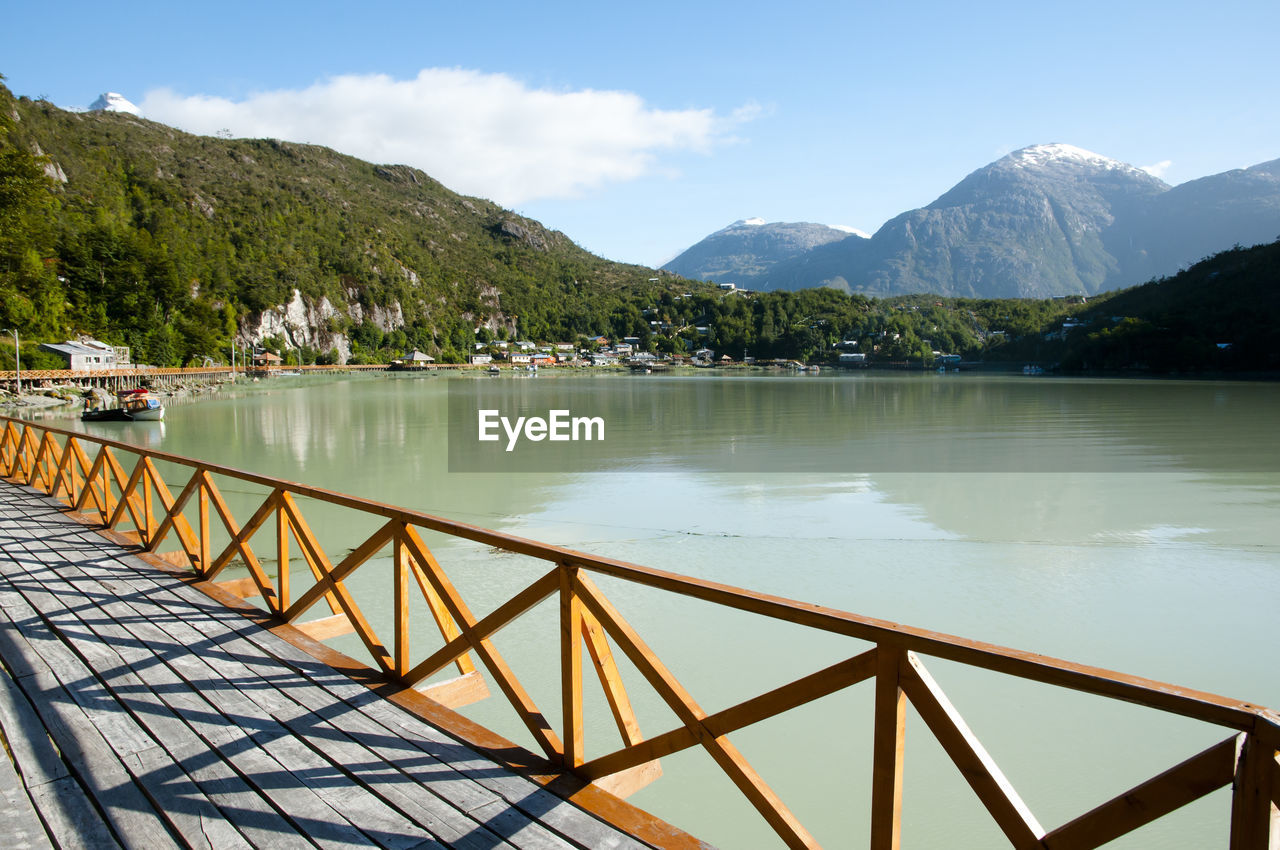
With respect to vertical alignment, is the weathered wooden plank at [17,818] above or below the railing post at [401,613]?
below

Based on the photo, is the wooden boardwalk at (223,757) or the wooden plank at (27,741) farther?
the wooden plank at (27,741)

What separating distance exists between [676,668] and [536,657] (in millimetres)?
1414

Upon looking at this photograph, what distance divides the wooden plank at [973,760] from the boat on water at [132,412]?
41.4 m

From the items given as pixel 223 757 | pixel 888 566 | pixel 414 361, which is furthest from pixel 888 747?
pixel 414 361

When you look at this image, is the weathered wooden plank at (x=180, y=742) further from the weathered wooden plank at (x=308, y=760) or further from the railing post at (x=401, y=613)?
the railing post at (x=401, y=613)

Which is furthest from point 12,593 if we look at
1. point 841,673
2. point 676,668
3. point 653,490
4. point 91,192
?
point 91,192

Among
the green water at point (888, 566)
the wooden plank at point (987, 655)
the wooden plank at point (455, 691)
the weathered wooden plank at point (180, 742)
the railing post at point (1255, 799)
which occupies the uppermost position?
the wooden plank at point (987, 655)

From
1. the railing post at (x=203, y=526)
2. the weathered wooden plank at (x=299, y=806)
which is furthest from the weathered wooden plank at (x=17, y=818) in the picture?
the railing post at (x=203, y=526)

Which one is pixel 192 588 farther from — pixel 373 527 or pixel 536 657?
pixel 373 527

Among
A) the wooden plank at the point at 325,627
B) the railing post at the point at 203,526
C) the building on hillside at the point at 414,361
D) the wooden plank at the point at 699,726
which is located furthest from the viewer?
the building on hillside at the point at 414,361

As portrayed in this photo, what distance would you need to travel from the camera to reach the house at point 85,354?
193ft

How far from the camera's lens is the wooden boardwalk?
9.33 ft

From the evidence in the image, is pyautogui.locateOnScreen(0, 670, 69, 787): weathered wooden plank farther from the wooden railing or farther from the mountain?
the mountain

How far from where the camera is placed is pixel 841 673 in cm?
234
